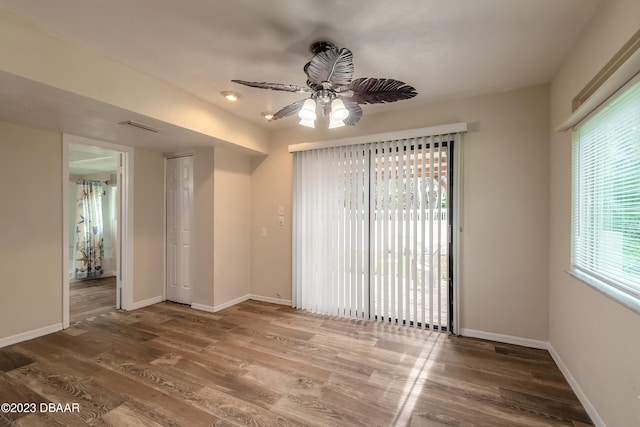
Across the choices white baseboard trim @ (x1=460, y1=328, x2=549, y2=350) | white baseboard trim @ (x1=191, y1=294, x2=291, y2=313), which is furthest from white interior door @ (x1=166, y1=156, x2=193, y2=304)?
white baseboard trim @ (x1=460, y1=328, x2=549, y2=350)

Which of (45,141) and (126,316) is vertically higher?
(45,141)

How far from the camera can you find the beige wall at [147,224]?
13.0 feet

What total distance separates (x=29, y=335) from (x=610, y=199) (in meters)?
5.19

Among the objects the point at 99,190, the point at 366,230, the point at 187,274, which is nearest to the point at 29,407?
the point at 187,274

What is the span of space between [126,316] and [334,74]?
12.8 ft

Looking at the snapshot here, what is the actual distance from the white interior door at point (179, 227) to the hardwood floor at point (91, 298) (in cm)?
86

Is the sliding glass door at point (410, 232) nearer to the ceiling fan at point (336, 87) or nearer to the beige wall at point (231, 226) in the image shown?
the ceiling fan at point (336, 87)

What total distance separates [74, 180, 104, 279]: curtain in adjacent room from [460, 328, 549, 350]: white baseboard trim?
6777 mm

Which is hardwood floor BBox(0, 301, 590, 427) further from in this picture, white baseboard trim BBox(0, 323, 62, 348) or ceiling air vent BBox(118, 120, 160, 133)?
ceiling air vent BBox(118, 120, 160, 133)

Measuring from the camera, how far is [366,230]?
350 cm

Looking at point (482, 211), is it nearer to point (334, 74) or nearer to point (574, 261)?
point (574, 261)

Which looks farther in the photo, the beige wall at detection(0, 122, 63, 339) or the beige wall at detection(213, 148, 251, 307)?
the beige wall at detection(213, 148, 251, 307)

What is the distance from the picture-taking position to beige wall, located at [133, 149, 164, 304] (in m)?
3.95

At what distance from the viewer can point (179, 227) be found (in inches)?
166
